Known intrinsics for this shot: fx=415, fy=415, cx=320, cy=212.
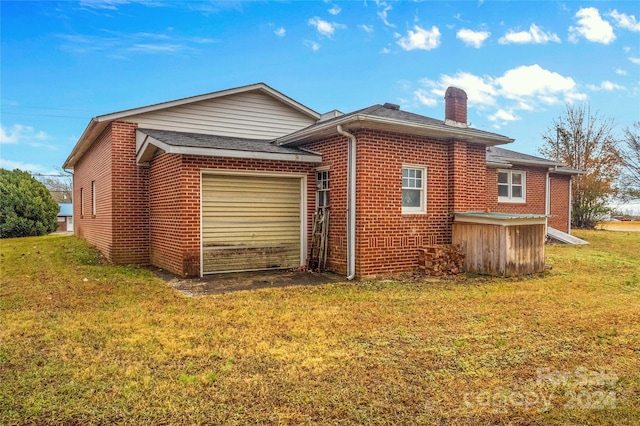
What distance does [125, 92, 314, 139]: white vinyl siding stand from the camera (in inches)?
443

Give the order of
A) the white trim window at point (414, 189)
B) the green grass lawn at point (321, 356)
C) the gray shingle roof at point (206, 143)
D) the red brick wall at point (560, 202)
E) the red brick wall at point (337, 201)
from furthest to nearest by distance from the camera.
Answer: the red brick wall at point (560, 202) < the white trim window at point (414, 189) < the red brick wall at point (337, 201) < the gray shingle roof at point (206, 143) < the green grass lawn at point (321, 356)

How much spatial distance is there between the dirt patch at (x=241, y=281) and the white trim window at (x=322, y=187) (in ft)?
5.85

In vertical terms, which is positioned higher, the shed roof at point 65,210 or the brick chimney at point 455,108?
the brick chimney at point 455,108

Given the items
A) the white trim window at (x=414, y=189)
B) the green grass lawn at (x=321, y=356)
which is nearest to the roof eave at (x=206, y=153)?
the white trim window at (x=414, y=189)

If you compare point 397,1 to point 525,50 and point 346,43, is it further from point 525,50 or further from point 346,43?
point 525,50

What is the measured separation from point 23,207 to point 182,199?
1845cm

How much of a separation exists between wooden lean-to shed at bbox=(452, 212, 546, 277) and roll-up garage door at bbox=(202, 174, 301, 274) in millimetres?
4085

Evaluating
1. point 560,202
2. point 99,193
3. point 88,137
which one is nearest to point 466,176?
point 99,193

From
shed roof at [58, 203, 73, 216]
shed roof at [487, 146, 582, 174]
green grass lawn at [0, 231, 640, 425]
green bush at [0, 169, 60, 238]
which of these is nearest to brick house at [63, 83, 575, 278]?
green grass lawn at [0, 231, 640, 425]

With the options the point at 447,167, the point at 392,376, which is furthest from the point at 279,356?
the point at 447,167

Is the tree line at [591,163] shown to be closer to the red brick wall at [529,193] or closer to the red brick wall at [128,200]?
the red brick wall at [529,193]

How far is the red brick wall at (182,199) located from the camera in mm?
8938

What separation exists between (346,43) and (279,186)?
6.52 metres

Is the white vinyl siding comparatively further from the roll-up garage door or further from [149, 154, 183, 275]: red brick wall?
the roll-up garage door
